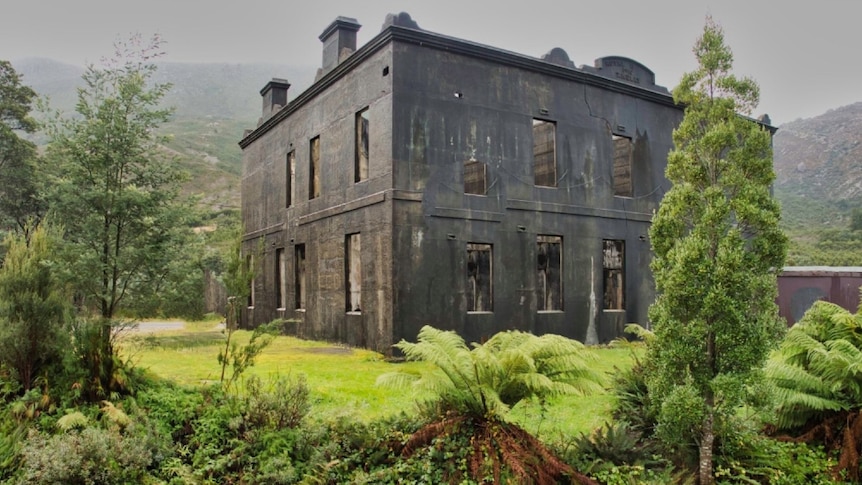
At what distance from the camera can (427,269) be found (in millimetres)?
14461

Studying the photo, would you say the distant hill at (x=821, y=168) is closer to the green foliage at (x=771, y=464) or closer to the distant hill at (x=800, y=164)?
the distant hill at (x=800, y=164)

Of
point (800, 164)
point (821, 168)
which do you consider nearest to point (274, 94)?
point (821, 168)

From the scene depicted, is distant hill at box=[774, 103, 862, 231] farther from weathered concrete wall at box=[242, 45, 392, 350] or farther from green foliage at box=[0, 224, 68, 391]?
green foliage at box=[0, 224, 68, 391]

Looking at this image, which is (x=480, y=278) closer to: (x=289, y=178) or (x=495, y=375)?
(x=289, y=178)

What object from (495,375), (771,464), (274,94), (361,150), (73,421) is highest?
(274,94)

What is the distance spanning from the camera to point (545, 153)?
17.8 meters

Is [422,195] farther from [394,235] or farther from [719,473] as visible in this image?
[719,473]

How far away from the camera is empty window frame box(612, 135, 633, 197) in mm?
18828

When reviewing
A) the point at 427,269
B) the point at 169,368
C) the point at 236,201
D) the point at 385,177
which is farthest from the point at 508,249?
the point at 236,201

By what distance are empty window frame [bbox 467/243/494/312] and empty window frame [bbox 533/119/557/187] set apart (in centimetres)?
323

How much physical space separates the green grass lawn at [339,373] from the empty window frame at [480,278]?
9.52 feet

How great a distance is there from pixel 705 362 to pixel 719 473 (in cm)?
115

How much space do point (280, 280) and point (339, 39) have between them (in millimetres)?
8487

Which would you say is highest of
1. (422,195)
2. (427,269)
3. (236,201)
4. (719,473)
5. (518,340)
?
(236,201)
